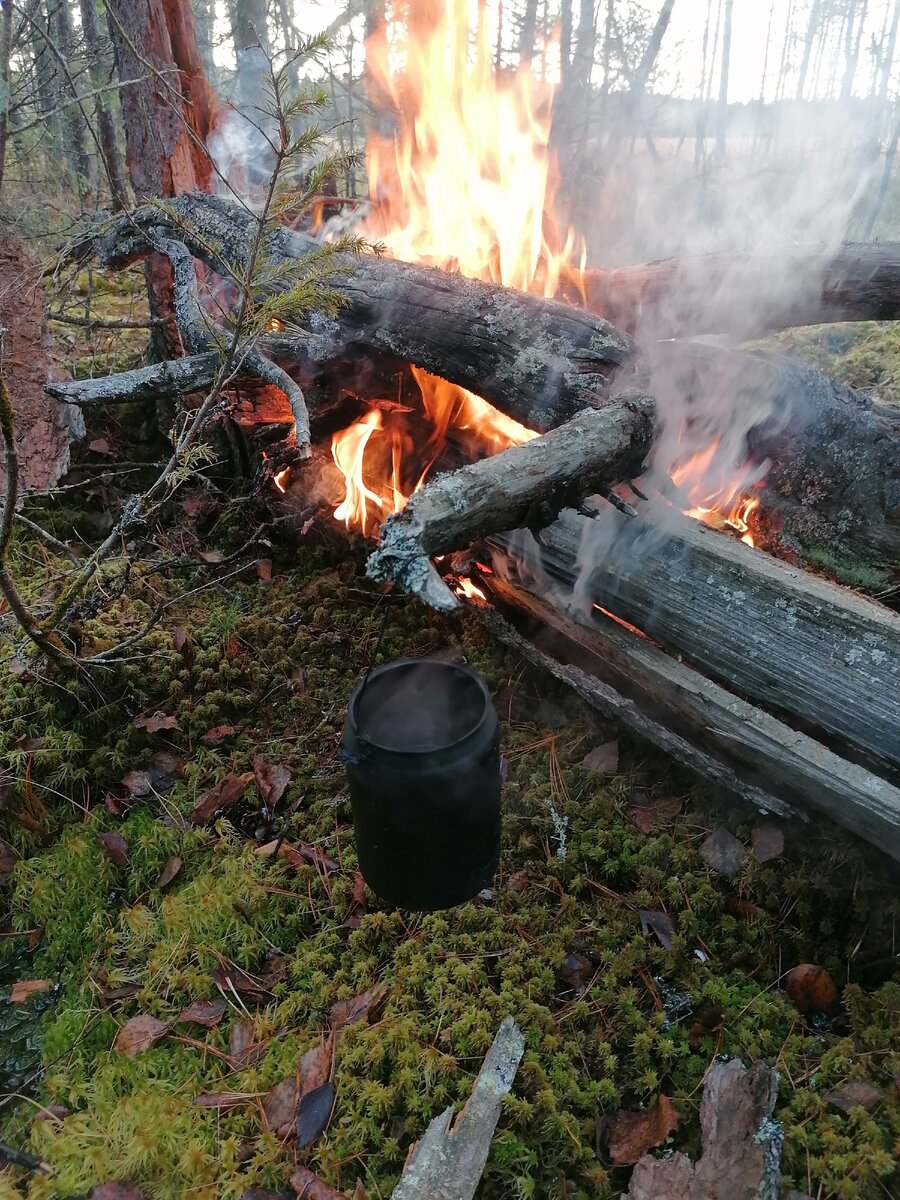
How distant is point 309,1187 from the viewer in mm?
1999

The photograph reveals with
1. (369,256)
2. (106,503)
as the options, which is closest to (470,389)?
(369,256)

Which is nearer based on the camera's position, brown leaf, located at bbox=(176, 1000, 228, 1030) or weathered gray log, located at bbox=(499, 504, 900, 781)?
brown leaf, located at bbox=(176, 1000, 228, 1030)

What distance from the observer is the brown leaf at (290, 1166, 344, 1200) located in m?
1.97

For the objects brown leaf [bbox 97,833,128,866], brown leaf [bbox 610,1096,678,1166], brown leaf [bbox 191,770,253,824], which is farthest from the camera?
brown leaf [bbox 191,770,253,824]

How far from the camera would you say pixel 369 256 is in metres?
4.23

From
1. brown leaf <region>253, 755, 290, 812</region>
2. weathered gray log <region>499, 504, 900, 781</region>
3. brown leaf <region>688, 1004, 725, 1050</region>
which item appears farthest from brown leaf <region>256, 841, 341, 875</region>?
weathered gray log <region>499, 504, 900, 781</region>

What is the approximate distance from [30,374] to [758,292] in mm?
4679

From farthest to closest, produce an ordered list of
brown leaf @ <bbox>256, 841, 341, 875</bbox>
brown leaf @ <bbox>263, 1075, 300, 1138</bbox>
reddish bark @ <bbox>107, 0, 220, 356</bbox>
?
reddish bark @ <bbox>107, 0, 220, 356</bbox>, brown leaf @ <bbox>256, 841, 341, 875</bbox>, brown leaf @ <bbox>263, 1075, 300, 1138</bbox>

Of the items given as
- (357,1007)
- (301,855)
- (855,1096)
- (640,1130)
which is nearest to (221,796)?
(301,855)

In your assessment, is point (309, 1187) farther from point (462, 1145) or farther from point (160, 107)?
point (160, 107)

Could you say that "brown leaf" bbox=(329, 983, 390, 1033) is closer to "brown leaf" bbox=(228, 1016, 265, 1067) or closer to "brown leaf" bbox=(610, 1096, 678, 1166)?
"brown leaf" bbox=(228, 1016, 265, 1067)

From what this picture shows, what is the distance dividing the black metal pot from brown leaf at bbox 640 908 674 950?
639 mm

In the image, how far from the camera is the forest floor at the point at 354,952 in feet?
6.89

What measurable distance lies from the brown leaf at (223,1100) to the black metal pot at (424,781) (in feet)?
2.42
